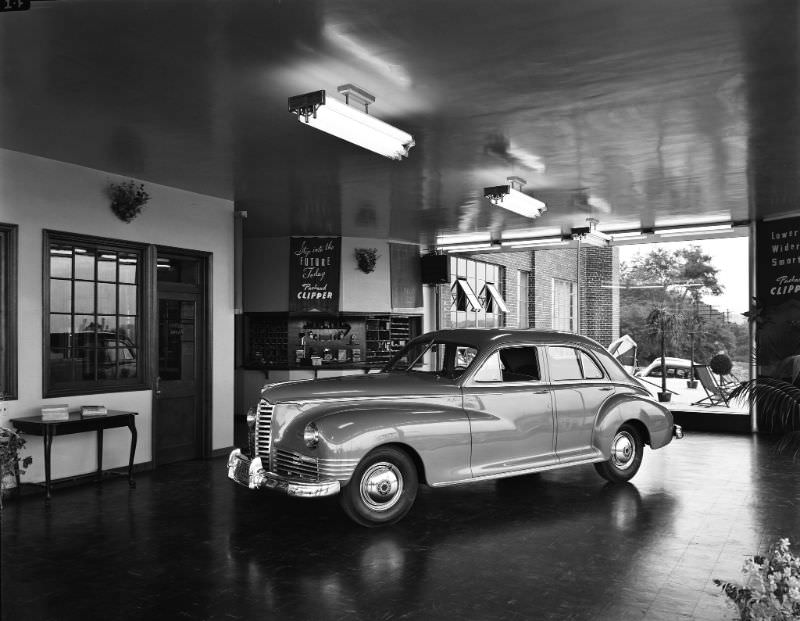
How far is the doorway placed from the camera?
8.47 metres

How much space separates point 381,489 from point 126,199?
4322 mm

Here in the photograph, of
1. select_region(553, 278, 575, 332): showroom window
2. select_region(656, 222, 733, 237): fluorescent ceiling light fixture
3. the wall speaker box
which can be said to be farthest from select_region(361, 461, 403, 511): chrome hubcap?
select_region(553, 278, 575, 332): showroom window

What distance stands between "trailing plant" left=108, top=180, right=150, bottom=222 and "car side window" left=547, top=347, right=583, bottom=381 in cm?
472

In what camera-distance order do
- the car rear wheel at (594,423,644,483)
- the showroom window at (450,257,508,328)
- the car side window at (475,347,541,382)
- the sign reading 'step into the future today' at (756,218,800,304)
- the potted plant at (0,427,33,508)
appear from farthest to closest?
the showroom window at (450,257,508,328) → the sign reading 'step into the future today' at (756,218,800,304) → the car rear wheel at (594,423,644,483) → the car side window at (475,347,541,382) → the potted plant at (0,427,33,508)

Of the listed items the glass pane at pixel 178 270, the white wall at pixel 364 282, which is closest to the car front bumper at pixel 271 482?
the glass pane at pixel 178 270

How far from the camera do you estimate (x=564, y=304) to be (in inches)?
611

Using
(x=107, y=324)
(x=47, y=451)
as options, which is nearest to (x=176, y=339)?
(x=107, y=324)

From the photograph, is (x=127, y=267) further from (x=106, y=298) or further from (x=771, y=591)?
(x=771, y=591)

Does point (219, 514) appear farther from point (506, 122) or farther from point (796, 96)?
point (796, 96)

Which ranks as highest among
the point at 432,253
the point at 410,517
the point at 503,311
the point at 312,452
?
the point at 432,253

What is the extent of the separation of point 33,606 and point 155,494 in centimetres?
285

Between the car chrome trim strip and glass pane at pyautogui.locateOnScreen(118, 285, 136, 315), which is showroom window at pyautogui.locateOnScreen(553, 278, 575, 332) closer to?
the car chrome trim strip

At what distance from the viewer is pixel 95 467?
7488 millimetres

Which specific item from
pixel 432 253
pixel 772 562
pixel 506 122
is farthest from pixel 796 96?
pixel 432 253
